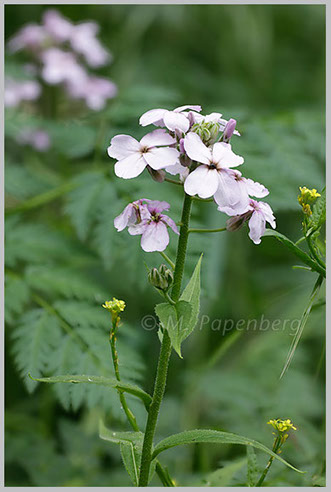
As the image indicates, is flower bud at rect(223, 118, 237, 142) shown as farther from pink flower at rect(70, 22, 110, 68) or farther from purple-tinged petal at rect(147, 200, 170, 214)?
pink flower at rect(70, 22, 110, 68)

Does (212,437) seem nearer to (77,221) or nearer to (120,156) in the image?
(120,156)

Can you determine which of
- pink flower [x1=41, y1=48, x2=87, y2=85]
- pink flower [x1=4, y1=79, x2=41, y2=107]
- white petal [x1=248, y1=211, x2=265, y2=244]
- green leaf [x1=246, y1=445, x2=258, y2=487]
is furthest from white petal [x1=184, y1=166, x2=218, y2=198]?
pink flower [x1=4, y1=79, x2=41, y2=107]

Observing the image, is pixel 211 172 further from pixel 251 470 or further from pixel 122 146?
pixel 251 470

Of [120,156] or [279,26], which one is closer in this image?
[120,156]

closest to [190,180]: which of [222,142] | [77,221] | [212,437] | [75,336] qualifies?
[222,142]

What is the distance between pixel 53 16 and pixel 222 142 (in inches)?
63.1

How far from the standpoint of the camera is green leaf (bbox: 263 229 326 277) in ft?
2.68

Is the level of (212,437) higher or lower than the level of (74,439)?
higher

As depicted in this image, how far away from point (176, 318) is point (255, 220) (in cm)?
18

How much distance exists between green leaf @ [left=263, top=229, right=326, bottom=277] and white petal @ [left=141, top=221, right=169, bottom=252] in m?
0.15

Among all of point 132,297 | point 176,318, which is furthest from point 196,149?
point 132,297

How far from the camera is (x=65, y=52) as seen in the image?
216cm

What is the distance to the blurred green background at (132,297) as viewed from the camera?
1302 mm

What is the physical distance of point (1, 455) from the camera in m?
1.06
